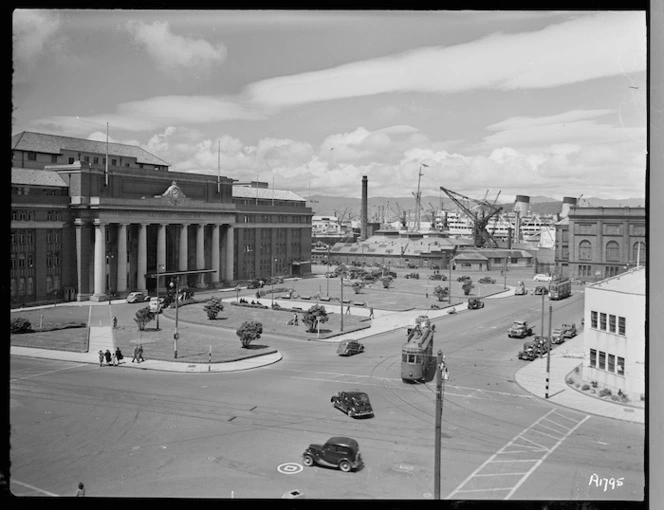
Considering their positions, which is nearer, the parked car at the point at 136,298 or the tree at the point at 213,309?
the tree at the point at 213,309

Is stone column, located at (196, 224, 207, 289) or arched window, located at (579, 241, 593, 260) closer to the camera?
arched window, located at (579, 241, 593, 260)

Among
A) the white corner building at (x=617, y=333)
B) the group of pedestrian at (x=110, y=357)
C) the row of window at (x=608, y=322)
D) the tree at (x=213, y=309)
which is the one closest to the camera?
the white corner building at (x=617, y=333)

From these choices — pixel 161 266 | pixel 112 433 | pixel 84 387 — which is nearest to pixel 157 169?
pixel 161 266

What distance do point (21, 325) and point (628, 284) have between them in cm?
1767

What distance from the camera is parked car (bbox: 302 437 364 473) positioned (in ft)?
33.9

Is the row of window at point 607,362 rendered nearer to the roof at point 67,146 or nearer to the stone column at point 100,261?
the roof at point 67,146

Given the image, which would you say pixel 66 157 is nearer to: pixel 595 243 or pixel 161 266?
pixel 161 266

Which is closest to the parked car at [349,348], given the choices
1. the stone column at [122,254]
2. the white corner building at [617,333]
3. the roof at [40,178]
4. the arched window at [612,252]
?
the white corner building at [617,333]

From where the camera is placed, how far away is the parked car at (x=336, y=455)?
10344 mm

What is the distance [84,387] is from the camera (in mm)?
14367

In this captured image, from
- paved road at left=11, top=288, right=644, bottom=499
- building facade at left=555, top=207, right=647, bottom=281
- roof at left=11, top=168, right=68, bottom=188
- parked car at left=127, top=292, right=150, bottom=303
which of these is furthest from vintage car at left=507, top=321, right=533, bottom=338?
roof at left=11, top=168, right=68, bottom=188

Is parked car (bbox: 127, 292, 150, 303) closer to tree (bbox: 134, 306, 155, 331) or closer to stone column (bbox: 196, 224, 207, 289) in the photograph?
tree (bbox: 134, 306, 155, 331)

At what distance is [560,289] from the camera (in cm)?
2845

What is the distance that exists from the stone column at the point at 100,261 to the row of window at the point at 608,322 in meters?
20.1
